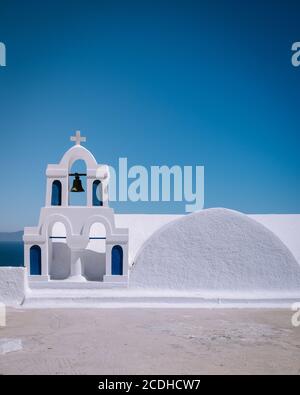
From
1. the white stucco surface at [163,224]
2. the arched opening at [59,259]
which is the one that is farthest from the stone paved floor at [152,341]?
the white stucco surface at [163,224]

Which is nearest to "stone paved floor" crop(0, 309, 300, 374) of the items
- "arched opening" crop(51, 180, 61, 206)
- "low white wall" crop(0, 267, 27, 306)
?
"low white wall" crop(0, 267, 27, 306)

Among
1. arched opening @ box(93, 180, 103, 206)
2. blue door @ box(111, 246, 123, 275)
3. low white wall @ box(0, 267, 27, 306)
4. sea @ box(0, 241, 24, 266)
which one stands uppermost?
arched opening @ box(93, 180, 103, 206)

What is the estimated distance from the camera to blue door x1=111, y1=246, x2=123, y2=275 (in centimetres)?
1369

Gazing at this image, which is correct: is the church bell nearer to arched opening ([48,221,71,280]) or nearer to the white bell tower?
the white bell tower

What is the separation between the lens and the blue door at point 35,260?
1359cm

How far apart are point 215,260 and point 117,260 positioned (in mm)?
3109

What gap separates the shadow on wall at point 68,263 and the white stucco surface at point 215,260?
1669 millimetres

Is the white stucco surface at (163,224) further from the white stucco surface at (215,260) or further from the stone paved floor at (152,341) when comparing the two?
the stone paved floor at (152,341)

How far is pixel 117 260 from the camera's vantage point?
13727 mm

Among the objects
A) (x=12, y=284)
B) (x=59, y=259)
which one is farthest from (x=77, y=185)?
(x=12, y=284)

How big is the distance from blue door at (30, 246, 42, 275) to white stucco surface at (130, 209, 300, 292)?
114 inches

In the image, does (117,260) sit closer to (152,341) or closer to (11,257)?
(152,341)
